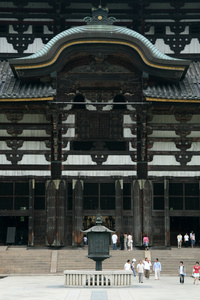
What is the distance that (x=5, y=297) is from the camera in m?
25.6

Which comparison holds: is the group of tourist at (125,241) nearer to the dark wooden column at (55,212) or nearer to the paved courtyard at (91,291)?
the dark wooden column at (55,212)

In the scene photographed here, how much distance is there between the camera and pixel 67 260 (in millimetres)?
40094

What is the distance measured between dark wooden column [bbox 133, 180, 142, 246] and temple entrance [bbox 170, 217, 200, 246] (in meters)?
3.97

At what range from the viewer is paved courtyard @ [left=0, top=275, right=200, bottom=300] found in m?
25.7

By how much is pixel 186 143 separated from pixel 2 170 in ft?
43.0

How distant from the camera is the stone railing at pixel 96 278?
29922 mm

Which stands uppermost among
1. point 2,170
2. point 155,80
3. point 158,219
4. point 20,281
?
point 155,80

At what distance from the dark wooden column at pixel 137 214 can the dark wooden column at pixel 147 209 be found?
0.34 m

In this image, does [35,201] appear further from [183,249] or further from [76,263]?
[183,249]

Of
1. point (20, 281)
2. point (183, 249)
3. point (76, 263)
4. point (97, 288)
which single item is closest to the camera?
point (97, 288)

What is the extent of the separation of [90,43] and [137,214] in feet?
39.6

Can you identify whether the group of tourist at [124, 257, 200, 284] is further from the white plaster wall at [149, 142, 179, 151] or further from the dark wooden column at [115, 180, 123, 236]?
the white plaster wall at [149, 142, 179, 151]

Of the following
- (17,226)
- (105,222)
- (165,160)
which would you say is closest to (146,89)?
(165,160)

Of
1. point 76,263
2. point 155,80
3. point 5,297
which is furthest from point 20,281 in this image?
point 155,80
